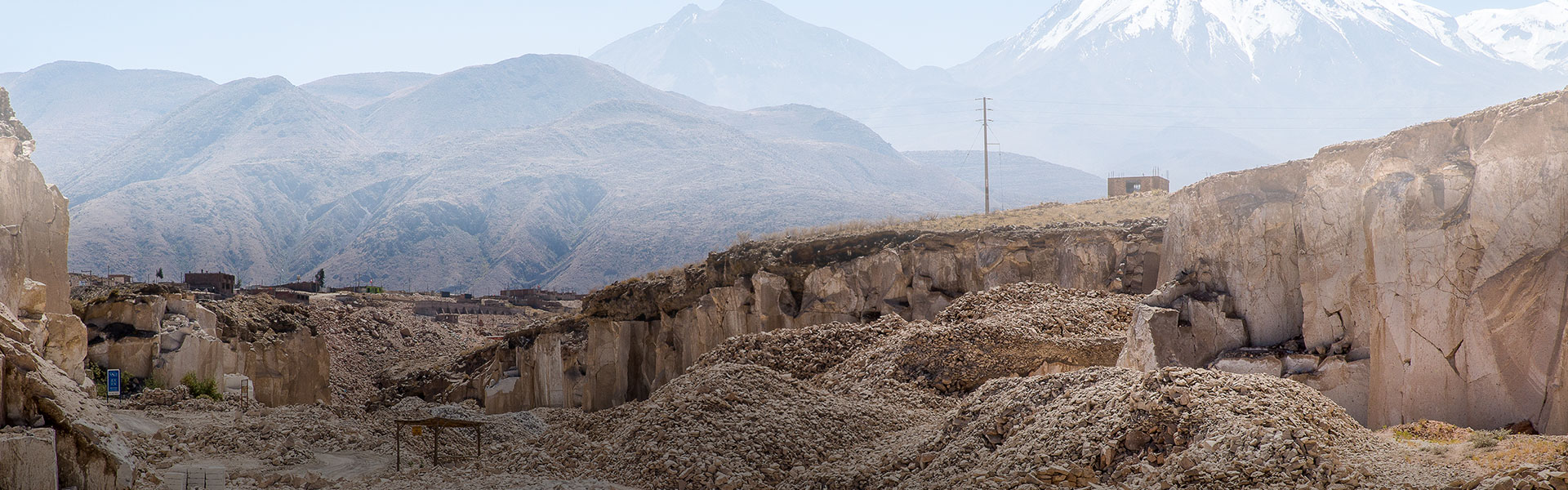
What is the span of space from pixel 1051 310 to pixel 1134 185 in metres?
26.9

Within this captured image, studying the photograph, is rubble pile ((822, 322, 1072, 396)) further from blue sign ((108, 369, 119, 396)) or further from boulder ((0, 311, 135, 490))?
blue sign ((108, 369, 119, 396))

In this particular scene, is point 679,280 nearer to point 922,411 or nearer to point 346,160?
point 922,411

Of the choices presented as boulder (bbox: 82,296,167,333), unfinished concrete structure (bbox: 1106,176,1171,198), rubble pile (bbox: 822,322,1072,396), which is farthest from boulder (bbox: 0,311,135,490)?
unfinished concrete structure (bbox: 1106,176,1171,198)

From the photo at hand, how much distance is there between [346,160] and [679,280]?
137m

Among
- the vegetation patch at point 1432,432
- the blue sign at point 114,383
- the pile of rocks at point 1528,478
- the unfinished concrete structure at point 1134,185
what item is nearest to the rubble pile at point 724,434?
the vegetation patch at point 1432,432

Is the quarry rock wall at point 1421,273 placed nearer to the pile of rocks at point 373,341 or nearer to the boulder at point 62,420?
the boulder at point 62,420

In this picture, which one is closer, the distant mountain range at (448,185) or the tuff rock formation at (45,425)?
the tuff rock formation at (45,425)

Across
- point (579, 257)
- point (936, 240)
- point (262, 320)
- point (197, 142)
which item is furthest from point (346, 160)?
point (936, 240)

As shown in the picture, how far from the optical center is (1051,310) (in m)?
21.8

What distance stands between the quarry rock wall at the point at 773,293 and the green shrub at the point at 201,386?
260 inches

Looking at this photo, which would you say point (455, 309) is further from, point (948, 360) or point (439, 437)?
point (948, 360)

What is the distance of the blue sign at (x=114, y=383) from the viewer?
27.2m

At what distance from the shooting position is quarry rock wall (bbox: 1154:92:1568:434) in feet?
40.6

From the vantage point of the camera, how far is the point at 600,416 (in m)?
19.8
